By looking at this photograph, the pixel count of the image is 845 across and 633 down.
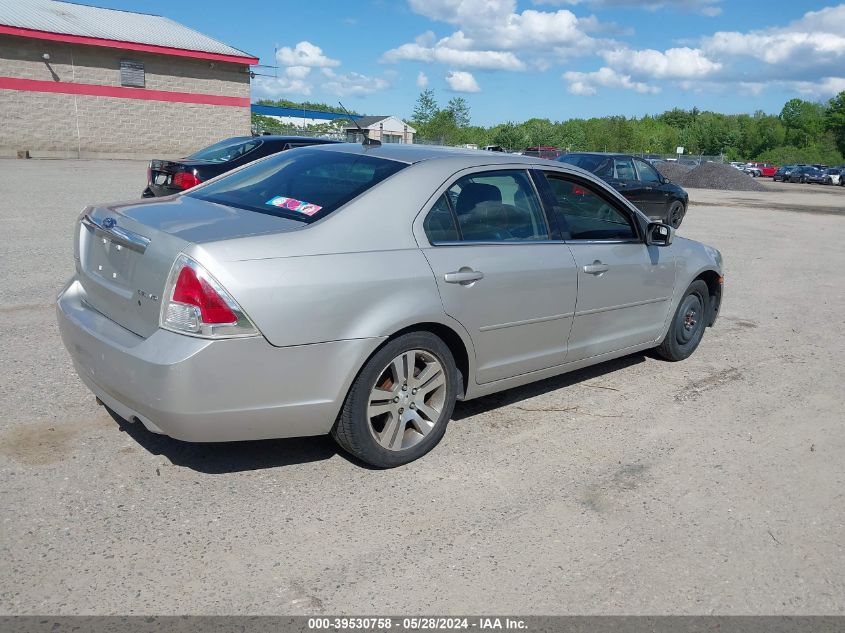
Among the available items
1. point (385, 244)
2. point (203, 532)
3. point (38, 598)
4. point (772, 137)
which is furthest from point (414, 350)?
point (772, 137)

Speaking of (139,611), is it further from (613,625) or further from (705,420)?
(705,420)

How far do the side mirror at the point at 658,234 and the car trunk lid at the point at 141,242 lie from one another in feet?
9.32

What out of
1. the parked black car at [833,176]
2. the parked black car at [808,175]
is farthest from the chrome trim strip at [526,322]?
the parked black car at [808,175]

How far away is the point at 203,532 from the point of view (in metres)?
3.19

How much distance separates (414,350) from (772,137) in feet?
407

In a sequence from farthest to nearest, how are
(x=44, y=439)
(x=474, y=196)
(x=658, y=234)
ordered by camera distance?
(x=658, y=234) → (x=474, y=196) → (x=44, y=439)

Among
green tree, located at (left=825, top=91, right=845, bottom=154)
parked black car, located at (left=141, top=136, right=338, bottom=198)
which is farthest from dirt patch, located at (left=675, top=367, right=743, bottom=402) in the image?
green tree, located at (left=825, top=91, right=845, bottom=154)

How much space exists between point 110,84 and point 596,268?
3294cm

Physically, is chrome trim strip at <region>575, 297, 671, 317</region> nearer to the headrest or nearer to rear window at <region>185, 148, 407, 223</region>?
the headrest

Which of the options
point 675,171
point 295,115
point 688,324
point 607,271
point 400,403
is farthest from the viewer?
point 295,115

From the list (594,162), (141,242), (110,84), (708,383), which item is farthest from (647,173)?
(110,84)

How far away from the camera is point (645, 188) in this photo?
1694cm

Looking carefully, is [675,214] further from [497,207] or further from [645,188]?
[497,207]

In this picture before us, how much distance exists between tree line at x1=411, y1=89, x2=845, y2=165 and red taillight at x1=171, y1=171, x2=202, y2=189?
45.3 metres
